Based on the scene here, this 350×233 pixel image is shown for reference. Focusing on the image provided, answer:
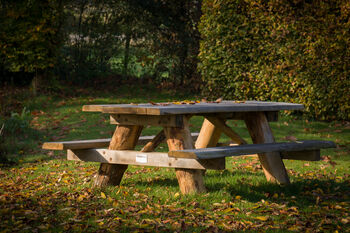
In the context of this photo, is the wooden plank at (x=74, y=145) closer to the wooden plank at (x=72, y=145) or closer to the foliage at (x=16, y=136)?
the wooden plank at (x=72, y=145)

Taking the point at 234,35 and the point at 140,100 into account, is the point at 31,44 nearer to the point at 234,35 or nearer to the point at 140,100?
the point at 140,100

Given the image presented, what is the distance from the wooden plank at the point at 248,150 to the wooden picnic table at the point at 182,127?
6.0 inches

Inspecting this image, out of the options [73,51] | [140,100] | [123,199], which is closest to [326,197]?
[123,199]

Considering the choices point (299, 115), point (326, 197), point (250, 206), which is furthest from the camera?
point (299, 115)

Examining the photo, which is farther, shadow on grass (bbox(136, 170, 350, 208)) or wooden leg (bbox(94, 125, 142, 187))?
wooden leg (bbox(94, 125, 142, 187))

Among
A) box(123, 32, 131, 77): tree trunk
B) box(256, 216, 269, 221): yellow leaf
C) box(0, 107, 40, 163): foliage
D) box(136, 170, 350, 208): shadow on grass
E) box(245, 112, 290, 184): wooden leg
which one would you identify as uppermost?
box(123, 32, 131, 77): tree trunk

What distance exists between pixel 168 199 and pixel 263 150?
1.13 metres

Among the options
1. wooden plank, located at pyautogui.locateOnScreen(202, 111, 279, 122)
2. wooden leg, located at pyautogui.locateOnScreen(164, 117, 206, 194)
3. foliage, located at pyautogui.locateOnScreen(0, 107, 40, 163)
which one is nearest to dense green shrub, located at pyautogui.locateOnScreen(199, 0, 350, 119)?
wooden plank, located at pyautogui.locateOnScreen(202, 111, 279, 122)

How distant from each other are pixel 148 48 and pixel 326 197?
12.7 meters

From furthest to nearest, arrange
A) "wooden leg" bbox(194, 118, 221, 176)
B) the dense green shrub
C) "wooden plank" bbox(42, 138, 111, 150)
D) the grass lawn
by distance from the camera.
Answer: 1. the dense green shrub
2. "wooden leg" bbox(194, 118, 221, 176)
3. "wooden plank" bbox(42, 138, 111, 150)
4. the grass lawn

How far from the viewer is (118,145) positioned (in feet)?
17.9

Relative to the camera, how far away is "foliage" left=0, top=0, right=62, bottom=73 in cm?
1472

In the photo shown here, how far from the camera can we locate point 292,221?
436 cm

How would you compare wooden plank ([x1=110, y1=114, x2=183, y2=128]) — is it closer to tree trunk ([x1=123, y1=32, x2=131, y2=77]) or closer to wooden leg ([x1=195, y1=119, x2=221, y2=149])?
wooden leg ([x1=195, y1=119, x2=221, y2=149])
